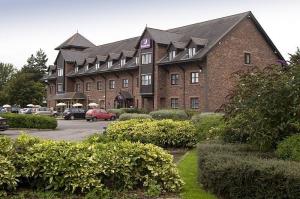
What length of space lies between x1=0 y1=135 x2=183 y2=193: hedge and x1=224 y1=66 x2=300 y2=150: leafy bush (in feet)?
8.41

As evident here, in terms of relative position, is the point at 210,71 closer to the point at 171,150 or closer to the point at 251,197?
the point at 171,150

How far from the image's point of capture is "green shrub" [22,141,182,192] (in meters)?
8.63

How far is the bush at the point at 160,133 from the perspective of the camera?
1747cm

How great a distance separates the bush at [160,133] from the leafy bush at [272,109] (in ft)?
21.0

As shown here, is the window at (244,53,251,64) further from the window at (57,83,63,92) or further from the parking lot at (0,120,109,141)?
the window at (57,83,63,92)

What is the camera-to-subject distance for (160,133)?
1769 centimetres

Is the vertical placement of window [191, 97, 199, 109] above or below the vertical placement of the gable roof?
below

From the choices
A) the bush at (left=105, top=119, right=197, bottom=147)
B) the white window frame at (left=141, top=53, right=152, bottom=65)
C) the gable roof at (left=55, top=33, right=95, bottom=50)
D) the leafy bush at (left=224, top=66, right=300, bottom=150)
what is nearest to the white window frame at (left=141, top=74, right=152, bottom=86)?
the white window frame at (left=141, top=53, right=152, bottom=65)

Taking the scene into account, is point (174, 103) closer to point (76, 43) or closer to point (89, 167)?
point (76, 43)

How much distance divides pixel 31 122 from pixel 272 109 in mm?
27891

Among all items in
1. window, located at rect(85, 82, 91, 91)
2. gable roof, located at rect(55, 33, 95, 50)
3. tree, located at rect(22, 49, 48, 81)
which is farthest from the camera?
tree, located at rect(22, 49, 48, 81)

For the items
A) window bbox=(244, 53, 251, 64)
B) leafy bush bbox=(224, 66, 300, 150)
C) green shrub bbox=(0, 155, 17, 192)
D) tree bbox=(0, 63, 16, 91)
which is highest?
tree bbox=(0, 63, 16, 91)

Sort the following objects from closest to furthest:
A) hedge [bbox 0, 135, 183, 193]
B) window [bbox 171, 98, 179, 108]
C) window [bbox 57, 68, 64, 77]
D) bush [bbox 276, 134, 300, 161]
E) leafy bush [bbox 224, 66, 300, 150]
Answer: hedge [bbox 0, 135, 183, 193]
bush [bbox 276, 134, 300, 161]
leafy bush [bbox 224, 66, 300, 150]
window [bbox 171, 98, 179, 108]
window [bbox 57, 68, 64, 77]

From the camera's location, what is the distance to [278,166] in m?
7.64
